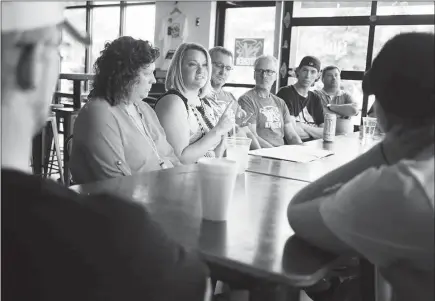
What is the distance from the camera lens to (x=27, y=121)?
0.59m

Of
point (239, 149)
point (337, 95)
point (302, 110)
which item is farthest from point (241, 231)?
point (302, 110)

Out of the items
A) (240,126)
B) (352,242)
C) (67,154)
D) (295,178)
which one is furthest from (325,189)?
(240,126)

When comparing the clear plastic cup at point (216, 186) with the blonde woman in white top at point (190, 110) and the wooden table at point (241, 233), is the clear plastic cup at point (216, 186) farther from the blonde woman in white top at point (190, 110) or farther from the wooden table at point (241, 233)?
the blonde woman in white top at point (190, 110)

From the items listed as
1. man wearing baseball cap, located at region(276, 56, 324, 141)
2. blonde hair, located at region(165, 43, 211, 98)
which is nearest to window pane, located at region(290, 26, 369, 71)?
man wearing baseball cap, located at region(276, 56, 324, 141)

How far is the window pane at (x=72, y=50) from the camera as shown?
0.60 meters

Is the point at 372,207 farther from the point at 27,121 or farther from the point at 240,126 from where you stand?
the point at 240,126

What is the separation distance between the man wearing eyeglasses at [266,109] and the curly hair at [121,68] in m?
1.43

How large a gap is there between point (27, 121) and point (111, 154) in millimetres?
404

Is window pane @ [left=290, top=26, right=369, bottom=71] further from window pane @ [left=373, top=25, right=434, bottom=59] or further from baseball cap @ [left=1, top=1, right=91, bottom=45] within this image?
baseball cap @ [left=1, top=1, right=91, bottom=45]

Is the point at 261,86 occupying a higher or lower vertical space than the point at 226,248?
higher

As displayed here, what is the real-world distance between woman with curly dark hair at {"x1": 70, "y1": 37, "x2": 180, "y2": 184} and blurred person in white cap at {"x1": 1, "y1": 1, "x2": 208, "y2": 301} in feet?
0.66

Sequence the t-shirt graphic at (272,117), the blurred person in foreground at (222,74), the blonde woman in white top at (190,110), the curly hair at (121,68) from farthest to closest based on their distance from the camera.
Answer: the t-shirt graphic at (272,117)
the blurred person in foreground at (222,74)
the blonde woman in white top at (190,110)
the curly hair at (121,68)

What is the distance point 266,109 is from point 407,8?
253 cm

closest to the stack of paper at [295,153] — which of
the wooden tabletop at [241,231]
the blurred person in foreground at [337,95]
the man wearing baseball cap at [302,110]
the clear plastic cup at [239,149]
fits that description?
the man wearing baseball cap at [302,110]
